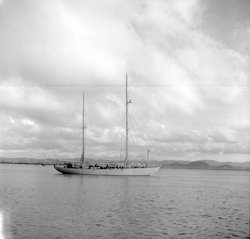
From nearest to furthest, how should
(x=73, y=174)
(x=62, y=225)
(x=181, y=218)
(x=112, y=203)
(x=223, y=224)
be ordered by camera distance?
(x=62, y=225), (x=223, y=224), (x=181, y=218), (x=112, y=203), (x=73, y=174)

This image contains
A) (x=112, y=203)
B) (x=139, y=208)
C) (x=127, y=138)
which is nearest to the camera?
(x=139, y=208)

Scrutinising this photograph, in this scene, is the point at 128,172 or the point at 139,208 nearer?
the point at 139,208

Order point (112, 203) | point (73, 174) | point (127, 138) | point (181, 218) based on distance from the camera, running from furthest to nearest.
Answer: point (73, 174), point (127, 138), point (112, 203), point (181, 218)

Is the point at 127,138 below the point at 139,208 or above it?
above

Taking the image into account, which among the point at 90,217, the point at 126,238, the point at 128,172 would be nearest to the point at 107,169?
the point at 128,172

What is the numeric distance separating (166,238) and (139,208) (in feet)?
49.2

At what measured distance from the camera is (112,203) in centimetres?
4331

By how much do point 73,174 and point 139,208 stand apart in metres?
82.0

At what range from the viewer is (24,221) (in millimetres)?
28953

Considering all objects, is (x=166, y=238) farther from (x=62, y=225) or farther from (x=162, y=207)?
(x=162, y=207)

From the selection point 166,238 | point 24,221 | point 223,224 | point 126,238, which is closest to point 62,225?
point 24,221

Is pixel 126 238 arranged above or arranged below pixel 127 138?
below

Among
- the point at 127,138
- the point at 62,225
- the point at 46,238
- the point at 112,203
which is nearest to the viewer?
the point at 46,238

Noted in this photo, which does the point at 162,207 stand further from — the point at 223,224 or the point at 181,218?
the point at 223,224
